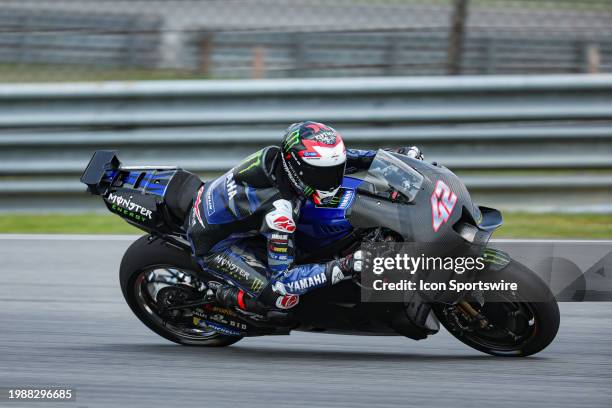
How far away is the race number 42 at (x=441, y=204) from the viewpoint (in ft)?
14.0

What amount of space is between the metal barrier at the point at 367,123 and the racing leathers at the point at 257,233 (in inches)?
116

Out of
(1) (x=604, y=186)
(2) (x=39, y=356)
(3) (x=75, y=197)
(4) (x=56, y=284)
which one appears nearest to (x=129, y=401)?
(2) (x=39, y=356)

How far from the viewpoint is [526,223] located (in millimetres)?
7770

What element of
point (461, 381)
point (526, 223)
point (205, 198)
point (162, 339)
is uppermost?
point (205, 198)

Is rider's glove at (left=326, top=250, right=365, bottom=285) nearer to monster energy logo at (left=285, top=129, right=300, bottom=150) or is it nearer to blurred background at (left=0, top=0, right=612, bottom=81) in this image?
monster energy logo at (left=285, top=129, right=300, bottom=150)

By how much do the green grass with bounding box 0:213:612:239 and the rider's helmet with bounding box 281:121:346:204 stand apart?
10.9 feet

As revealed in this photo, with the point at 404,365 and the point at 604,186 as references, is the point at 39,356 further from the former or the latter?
the point at 604,186

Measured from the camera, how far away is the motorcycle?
4.35 meters

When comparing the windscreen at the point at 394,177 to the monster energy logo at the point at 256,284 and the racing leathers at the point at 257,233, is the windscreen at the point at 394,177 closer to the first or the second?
Result: the racing leathers at the point at 257,233

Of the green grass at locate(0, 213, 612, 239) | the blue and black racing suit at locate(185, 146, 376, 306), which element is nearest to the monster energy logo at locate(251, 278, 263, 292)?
the blue and black racing suit at locate(185, 146, 376, 306)

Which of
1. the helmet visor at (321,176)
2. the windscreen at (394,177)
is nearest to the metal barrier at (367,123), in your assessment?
the windscreen at (394,177)

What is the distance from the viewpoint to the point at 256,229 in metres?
4.82

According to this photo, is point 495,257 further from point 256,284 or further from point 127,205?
point 127,205

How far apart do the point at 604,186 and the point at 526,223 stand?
764 mm
